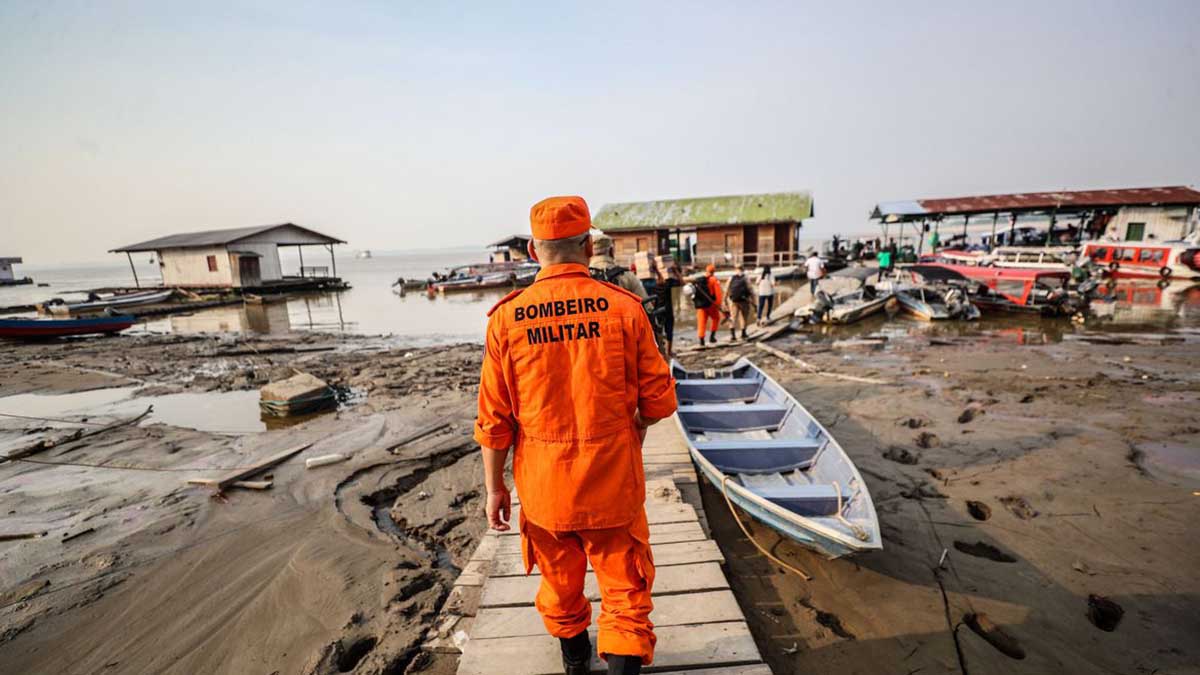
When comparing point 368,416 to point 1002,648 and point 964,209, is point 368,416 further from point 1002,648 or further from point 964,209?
point 964,209

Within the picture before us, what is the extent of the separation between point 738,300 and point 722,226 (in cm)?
2015

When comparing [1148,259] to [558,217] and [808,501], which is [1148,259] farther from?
[558,217]

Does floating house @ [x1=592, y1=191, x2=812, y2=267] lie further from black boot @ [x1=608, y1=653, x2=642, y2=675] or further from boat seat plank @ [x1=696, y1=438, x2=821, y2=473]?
black boot @ [x1=608, y1=653, x2=642, y2=675]

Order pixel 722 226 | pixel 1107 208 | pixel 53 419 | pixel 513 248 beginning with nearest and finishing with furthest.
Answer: pixel 53 419 < pixel 1107 208 < pixel 722 226 < pixel 513 248

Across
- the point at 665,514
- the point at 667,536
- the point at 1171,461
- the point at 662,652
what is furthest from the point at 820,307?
the point at 662,652

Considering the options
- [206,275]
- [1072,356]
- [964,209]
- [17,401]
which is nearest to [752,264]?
[964,209]

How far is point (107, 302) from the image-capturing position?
79.3ft

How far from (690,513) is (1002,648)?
7.08ft

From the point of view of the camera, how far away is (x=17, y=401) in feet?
31.3

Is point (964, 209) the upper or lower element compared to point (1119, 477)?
upper

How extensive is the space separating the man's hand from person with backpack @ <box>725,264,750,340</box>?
11355mm

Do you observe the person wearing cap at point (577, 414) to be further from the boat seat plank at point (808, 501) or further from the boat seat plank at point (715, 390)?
the boat seat plank at point (715, 390)

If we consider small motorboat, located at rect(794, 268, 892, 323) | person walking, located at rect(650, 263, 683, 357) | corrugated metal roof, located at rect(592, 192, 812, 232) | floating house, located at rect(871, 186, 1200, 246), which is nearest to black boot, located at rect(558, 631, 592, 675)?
person walking, located at rect(650, 263, 683, 357)

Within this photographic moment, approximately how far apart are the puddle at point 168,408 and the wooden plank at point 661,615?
6.84 meters
